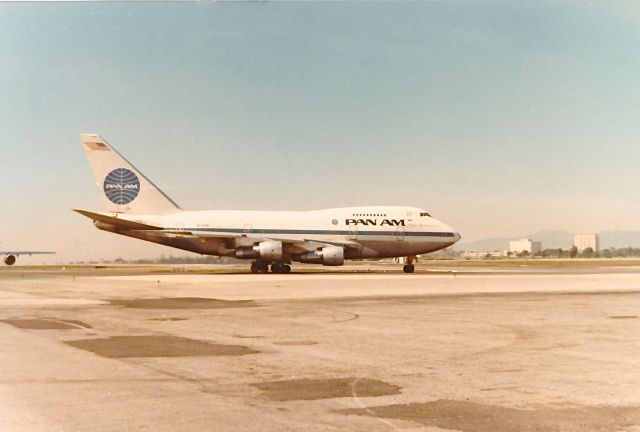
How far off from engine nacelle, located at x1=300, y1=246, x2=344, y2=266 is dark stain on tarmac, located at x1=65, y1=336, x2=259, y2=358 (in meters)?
35.4

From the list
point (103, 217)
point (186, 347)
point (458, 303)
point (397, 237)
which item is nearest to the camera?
point (186, 347)

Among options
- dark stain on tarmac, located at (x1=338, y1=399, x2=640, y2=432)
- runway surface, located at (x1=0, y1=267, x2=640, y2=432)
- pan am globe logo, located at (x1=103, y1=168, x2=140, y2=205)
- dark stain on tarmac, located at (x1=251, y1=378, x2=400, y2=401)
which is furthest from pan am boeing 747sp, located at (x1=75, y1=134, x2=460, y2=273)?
dark stain on tarmac, located at (x1=338, y1=399, x2=640, y2=432)

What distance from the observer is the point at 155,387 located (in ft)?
25.9

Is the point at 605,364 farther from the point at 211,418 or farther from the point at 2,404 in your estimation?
the point at 2,404

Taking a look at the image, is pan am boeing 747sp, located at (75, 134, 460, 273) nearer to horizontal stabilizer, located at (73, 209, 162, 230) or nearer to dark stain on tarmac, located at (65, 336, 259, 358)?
horizontal stabilizer, located at (73, 209, 162, 230)

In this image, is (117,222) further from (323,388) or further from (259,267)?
(323,388)

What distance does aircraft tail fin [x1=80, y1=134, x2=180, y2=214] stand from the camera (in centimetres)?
5019

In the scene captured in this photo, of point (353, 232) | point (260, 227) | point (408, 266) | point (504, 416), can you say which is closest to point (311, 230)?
point (353, 232)

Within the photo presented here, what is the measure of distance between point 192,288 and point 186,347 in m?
17.9

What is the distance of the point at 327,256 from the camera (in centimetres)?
4797

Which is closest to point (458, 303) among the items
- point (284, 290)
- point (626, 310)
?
point (626, 310)

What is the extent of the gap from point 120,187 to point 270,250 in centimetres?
1209

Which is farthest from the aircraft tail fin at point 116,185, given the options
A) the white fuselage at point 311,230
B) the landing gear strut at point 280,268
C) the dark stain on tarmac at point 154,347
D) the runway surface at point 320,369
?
the dark stain on tarmac at point 154,347

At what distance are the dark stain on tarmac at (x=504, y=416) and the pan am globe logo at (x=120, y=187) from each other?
4570 cm
